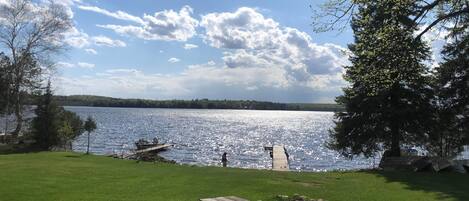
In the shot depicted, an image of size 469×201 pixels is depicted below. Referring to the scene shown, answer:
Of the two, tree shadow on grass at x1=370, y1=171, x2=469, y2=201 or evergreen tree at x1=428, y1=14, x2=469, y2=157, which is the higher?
evergreen tree at x1=428, y1=14, x2=469, y2=157

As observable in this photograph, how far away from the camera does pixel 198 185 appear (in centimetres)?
1895

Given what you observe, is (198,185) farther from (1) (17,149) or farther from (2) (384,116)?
(1) (17,149)

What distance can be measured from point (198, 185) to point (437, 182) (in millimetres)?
10746

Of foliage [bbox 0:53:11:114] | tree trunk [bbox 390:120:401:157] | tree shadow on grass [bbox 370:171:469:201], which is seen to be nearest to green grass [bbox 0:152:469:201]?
tree shadow on grass [bbox 370:171:469:201]

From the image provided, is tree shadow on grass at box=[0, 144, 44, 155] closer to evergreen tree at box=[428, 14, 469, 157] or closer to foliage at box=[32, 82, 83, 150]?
foliage at box=[32, 82, 83, 150]

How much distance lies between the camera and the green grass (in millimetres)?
16359

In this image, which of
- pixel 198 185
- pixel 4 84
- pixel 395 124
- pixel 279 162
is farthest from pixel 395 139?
pixel 4 84

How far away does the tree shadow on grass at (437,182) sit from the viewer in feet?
62.1

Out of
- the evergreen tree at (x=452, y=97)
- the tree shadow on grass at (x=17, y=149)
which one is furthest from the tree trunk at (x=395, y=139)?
the tree shadow on grass at (x=17, y=149)

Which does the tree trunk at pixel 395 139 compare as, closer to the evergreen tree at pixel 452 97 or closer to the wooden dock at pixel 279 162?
the evergreen tree at pixel 452 97

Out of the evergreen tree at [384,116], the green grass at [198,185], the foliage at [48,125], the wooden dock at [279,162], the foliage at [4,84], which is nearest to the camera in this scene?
the green grass at [198,185]

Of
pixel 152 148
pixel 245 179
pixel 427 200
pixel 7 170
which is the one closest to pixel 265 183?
pixel 245 179

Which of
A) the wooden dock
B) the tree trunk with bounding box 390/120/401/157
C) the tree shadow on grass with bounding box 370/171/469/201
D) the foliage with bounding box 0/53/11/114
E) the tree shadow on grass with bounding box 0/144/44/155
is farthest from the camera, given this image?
the foliage with bounding box 0/53/11/114

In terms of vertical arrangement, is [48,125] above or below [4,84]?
below
